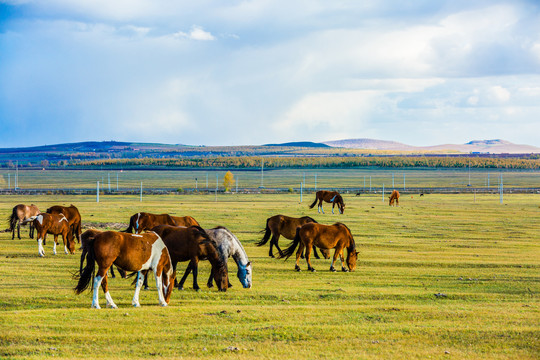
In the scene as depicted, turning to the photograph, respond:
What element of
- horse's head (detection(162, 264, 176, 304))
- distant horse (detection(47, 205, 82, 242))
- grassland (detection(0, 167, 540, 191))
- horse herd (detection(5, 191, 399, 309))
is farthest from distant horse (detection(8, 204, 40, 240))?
grassland (detection(0, 167, 540, 191))

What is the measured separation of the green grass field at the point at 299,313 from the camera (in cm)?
1007

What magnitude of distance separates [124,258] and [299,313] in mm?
3617

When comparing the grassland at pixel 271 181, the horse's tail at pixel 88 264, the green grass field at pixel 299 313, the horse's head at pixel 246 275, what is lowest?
the green grass field at pixel 299 313

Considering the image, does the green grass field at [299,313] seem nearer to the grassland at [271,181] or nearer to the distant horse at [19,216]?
the distant horse at [19,216]

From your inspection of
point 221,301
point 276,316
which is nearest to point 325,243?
point 221,301

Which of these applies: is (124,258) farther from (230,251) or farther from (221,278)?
(230,251)

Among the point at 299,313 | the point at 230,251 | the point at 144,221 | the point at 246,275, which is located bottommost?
the point at 299,313

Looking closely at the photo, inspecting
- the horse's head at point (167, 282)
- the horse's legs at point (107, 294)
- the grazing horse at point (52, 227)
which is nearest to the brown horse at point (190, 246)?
the horse's head at point (167, 282)

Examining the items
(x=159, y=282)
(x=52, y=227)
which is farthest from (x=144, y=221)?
(x=159, y=282)

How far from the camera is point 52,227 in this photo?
20.7 metres

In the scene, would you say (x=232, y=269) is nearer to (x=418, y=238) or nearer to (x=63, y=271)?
(x=63, y=271)

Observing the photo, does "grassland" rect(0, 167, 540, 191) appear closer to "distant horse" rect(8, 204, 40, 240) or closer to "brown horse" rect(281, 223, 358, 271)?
"distant horse" rect(8, 204, 40, 240)

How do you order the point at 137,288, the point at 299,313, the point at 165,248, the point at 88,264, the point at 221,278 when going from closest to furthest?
1. the point at 88,264
2. the point at 299,313
3. the point at 137,288
4. the point at 165,248
5. the point at 221,278

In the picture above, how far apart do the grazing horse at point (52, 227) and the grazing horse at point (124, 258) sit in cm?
830
